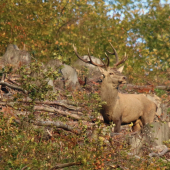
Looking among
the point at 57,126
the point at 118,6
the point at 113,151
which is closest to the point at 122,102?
the point at 57,126

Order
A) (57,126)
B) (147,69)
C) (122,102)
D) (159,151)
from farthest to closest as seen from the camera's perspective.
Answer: (147,69), (122,102), (159,151), (57,126)

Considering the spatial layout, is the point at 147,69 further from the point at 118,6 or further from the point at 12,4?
the point at 12,4

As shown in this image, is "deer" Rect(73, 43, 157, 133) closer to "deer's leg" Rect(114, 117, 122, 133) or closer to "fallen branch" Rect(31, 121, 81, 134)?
"deer's leg" Rect(114, 117, 122, 133)

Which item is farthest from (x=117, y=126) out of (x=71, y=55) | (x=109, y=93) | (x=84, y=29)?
(x=84, y=29)

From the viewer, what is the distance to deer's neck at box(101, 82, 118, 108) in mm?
8414

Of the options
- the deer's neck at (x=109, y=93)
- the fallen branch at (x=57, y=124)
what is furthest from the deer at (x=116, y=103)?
the fallen branch at (x=57, y=124)

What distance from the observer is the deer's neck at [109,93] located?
27.6ft

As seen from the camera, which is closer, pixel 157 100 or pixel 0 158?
pixel 0 158

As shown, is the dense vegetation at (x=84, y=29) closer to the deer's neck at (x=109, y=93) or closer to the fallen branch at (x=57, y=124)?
the deer's neck at (x=109, y=93)

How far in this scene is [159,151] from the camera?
767 cm

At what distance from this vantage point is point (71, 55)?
16.1m

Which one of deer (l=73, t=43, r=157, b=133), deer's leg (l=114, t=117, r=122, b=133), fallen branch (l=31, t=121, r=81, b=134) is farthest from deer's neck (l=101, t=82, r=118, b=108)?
fallen branch (l=31, t=121, r=81, b=134)

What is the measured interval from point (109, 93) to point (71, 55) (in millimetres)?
7898

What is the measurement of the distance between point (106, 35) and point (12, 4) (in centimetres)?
676
